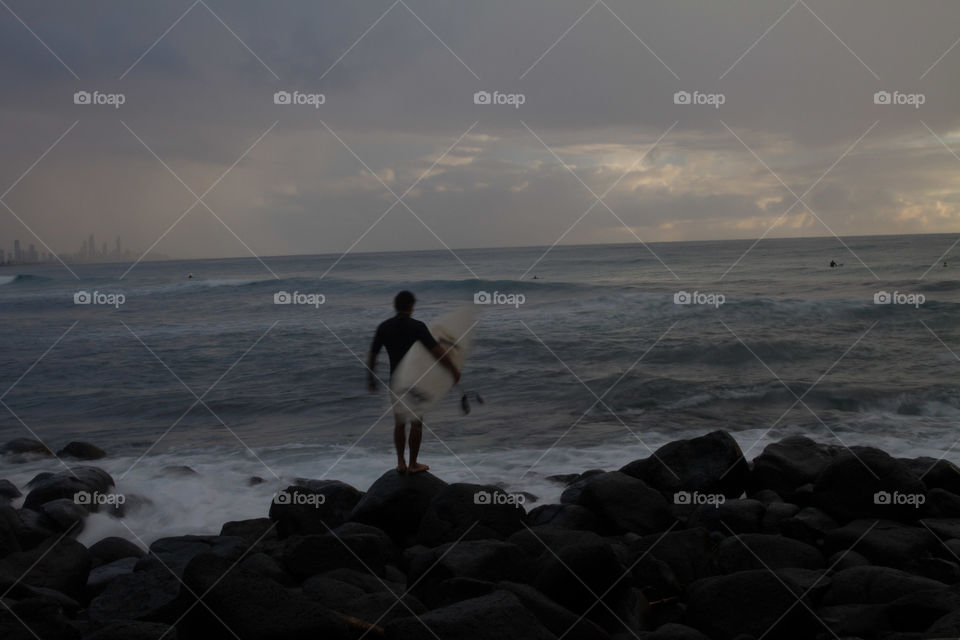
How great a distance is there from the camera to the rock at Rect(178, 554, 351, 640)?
13.0 ft

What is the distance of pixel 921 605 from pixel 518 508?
3095 millimetres

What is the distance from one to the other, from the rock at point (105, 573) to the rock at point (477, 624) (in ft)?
8.59

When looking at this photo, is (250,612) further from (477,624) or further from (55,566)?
(55,566)

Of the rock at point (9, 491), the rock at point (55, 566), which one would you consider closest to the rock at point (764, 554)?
the rock at point (55, 566)

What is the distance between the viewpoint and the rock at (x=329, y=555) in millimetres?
5352

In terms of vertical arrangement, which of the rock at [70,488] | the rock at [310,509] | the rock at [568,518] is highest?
the rock at [70,488]

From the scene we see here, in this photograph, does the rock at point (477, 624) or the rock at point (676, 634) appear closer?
the rock at point (477, 624)

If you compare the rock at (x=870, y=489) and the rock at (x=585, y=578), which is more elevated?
the rock at (x=870, y=489)

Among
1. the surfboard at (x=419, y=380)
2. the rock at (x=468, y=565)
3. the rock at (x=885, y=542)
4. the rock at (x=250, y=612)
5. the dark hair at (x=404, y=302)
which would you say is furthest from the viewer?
the dark hair at (x=404, y=302)

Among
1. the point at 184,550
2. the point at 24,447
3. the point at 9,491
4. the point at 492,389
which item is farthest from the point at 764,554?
the point at 24,447

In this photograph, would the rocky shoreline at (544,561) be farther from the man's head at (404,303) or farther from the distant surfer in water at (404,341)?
the man's head at (404,303)

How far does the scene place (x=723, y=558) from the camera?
18.4ft

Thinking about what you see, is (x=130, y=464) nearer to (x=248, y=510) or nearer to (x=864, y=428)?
(x=248, y=510)

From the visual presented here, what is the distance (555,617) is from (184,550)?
3.40 meters
